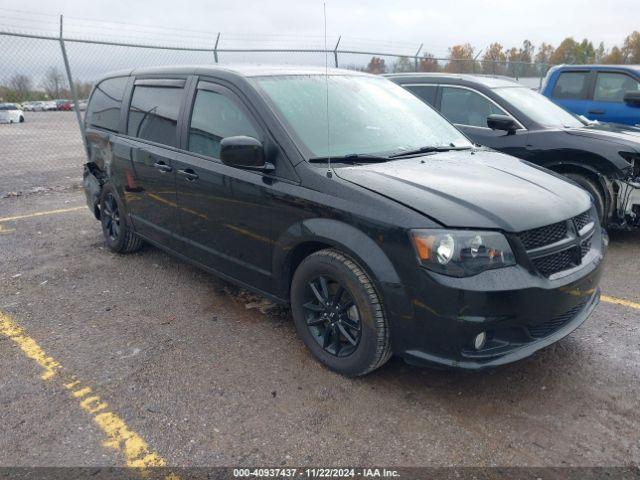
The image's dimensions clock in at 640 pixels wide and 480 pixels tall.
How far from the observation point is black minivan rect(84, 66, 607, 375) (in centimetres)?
252

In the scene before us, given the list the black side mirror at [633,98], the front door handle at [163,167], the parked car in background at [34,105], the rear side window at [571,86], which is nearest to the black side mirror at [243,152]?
the front door handle at [163,167]

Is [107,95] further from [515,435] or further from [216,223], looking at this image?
[515,435]

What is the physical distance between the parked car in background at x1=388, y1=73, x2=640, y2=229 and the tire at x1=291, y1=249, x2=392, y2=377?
3429 millimetres

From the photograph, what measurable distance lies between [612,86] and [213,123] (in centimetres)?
695

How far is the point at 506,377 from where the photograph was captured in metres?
3.02

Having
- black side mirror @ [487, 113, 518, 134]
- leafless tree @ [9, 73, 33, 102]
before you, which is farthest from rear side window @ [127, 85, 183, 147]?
leafless tree @ [9, 73, 33, 102]

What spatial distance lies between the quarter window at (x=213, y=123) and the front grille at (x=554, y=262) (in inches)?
73.5

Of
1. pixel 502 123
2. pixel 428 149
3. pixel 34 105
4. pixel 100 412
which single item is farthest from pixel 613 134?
pixel 34 105

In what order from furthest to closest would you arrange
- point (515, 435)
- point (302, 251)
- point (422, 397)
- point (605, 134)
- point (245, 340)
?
point (605, 134), point (245, 340), point (302, 251), point (422, 397), point (515, 435)

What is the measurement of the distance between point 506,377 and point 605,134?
3.54 metres

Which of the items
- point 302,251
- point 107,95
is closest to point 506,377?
point 302,251

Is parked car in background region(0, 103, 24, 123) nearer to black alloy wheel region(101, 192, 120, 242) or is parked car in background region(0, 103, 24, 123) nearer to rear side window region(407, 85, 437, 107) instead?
black alloy wheel region(101, 192, 120, 242)

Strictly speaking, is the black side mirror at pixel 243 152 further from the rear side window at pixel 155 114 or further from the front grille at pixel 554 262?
the front grille at pixel 554 262

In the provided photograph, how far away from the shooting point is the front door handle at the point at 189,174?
3701mm
